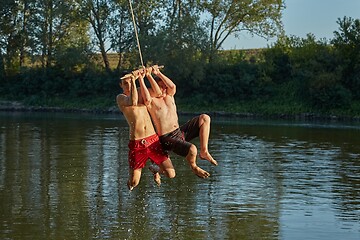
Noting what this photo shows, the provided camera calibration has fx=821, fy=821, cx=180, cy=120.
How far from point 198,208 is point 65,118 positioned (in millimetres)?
44583

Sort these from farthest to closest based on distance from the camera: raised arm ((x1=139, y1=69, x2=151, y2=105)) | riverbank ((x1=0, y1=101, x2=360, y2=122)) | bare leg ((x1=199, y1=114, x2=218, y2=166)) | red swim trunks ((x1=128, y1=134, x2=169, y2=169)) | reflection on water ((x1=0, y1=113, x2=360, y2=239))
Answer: riverbank ((x1=0, y1=101, x2=360, y2=122)) → reflection on water ((x1=0, y1=113, x2=360, y2=239)) → bare leg ((x1=199, y1=114, x2=218, y2=166)) → red swim trunks ((x1=128, y1=134, x2=169, y2=169)) → raised arm ((x1=139, y1=69, x2=151, y2=105))

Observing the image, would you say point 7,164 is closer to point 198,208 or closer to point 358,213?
point 198,208

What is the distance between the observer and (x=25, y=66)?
86250 mm

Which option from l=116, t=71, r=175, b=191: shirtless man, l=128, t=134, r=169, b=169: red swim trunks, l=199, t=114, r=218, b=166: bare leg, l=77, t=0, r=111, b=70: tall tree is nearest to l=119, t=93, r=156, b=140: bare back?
l=116, t=71, r=175, b=191: shirtless man

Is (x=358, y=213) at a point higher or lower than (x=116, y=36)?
lower

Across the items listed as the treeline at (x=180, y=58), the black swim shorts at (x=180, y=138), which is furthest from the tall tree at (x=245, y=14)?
the black swim shorts at (x=180, y=138)

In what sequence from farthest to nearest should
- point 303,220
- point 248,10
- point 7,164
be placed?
point 248,10 < point 7,164 < point 303,220

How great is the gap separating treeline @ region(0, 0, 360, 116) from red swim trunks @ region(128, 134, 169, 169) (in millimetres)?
54401

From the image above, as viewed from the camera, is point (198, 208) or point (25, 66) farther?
point (25, 66)

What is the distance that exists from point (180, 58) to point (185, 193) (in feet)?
158

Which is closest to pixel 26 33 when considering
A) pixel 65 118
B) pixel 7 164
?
pixel 65 118

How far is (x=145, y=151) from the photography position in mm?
15766

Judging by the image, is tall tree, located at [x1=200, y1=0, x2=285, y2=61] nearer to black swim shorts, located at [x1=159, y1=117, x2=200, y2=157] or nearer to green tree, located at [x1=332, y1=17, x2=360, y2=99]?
green tree, located at [x1=332, y1=17, x2=360, y2=99]

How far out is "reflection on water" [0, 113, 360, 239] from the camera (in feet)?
72.3
